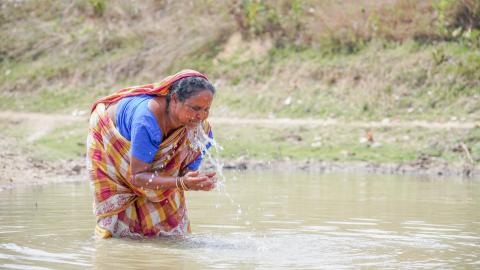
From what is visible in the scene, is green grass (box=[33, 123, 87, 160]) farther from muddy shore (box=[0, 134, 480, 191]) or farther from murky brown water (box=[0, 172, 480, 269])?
murky brown water (box=[0, 172, 480, 269])

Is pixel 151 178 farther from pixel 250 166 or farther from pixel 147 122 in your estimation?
pixel 250 166

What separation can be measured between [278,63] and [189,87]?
14.3 meters

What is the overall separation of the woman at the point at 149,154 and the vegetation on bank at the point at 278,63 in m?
7.74

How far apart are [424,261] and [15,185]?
693 cm

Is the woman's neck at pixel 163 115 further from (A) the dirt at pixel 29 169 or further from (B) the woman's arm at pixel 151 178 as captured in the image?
(A) the dirt at pixel 29 169

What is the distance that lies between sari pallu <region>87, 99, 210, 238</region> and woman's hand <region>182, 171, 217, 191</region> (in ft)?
1.20

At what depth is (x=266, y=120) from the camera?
17766 millimetres

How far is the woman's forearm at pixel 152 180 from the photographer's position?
20.6 feet

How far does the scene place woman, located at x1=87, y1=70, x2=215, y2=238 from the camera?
617cm

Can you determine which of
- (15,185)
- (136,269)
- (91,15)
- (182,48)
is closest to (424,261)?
(136,269)

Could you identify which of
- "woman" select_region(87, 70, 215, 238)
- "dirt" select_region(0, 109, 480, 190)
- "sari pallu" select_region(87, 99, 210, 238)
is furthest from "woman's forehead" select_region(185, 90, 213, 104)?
"dirt" select_region(0, 109, 480, 190)

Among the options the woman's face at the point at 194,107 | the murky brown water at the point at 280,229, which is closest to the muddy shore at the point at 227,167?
the murky brown water at the point at 280,229

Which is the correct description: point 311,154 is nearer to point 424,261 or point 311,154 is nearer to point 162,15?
point 424,261

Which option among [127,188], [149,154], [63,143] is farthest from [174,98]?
[63,143]
